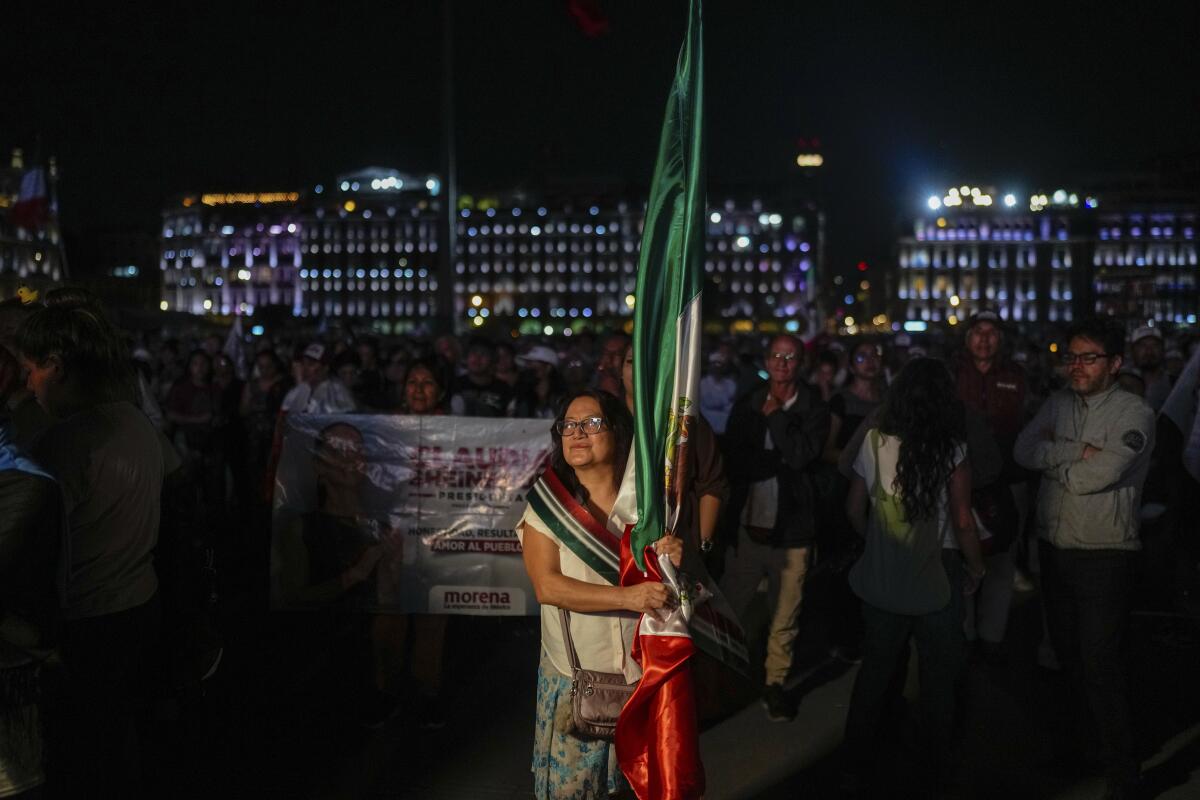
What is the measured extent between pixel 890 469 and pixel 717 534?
42.2 inches

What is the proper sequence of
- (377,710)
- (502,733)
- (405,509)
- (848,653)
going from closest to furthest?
(502,733) < (377,710) < (405,509) < (848,653)

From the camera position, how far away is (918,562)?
442cm

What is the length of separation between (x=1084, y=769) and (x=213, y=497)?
842 centimetres

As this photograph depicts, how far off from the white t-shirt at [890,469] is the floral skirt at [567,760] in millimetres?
1838

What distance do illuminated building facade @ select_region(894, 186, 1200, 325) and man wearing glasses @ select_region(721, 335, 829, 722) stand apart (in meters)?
121

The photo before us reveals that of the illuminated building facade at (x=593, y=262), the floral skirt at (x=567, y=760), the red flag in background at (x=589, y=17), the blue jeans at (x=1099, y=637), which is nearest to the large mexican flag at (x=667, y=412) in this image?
the floral skirt at (x=567, y=760)

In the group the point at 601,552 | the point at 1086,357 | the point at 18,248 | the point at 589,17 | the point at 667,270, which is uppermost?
the point at 18,248

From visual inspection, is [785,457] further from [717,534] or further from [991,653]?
[991,653]

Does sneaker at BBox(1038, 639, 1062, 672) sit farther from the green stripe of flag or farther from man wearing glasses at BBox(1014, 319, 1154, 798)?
the green stripe of flag

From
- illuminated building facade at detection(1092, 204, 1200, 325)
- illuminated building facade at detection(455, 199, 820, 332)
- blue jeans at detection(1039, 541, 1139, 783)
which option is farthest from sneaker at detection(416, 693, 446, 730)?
illuminated building facade at detection(1092, 204, 1200, 325)

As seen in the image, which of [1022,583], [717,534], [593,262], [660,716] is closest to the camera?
[660,716]

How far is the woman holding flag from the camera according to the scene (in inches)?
121

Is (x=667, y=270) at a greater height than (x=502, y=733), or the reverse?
(x=667, y=270)

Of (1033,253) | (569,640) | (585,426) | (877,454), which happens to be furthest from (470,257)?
(569,640)
